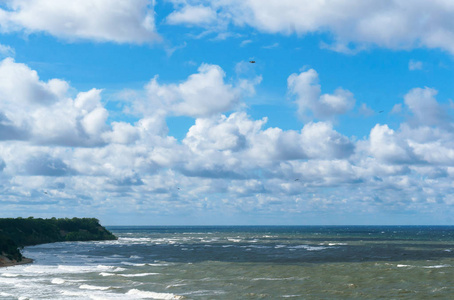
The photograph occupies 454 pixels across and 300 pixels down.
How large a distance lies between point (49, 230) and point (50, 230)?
0.64 m

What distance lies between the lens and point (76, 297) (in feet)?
132

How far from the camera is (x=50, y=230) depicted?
144 metres

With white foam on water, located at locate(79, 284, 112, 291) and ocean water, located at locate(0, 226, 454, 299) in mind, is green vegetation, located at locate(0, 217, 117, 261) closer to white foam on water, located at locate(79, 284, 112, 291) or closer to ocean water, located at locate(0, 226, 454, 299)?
ocean water, located at locate(0, 226, 454, 299)

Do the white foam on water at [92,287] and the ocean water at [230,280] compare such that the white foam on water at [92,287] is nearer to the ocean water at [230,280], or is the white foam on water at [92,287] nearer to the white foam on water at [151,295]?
the ocean water at [230,280]

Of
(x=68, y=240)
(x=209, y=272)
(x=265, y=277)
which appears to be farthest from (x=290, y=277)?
(x=68, y=240)

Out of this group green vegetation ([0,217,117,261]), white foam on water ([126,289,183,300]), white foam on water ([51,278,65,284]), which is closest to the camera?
white foam on water ([126,289,183,300])

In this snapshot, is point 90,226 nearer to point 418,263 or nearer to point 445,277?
point 418,263

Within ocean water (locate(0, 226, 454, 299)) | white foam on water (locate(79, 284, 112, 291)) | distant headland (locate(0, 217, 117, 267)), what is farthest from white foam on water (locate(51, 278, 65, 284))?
distant headland (locate(0, 217, 117, 267))

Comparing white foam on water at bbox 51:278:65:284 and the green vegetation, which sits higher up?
the green vegetation

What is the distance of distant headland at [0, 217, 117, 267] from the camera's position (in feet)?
403

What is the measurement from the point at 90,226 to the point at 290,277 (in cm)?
12463

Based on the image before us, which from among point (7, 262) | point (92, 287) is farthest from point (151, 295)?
point (7, 262)

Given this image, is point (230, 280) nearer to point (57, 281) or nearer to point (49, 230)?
point (57, 281)

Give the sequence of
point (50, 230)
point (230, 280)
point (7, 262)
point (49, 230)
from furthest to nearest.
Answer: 1. point (50, 230)
2. point (49, 230)
3. point (7, 262)
4. point (230, 280)
